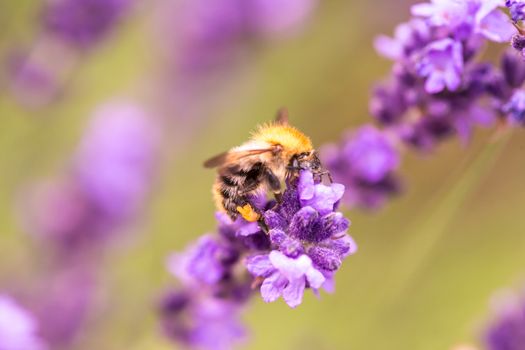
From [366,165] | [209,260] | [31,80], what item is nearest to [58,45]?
[31,80]

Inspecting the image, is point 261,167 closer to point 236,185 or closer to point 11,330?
point 236,185

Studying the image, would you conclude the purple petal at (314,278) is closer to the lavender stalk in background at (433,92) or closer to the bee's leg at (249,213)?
the bee's leg at (249,213)

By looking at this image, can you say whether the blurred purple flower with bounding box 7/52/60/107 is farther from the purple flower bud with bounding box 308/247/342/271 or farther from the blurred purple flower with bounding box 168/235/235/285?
the purple flower bud with bounding box 308/247/342/271

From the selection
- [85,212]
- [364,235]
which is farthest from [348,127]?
[85,212]

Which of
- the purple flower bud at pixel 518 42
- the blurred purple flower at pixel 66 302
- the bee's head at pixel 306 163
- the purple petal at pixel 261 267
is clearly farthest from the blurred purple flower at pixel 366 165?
the blurred purple flower at pixel 66 302

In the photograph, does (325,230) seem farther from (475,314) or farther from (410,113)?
(475,314)

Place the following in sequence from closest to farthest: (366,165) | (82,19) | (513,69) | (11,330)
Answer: (513,69), (11,330), (366,165), (82,19)
